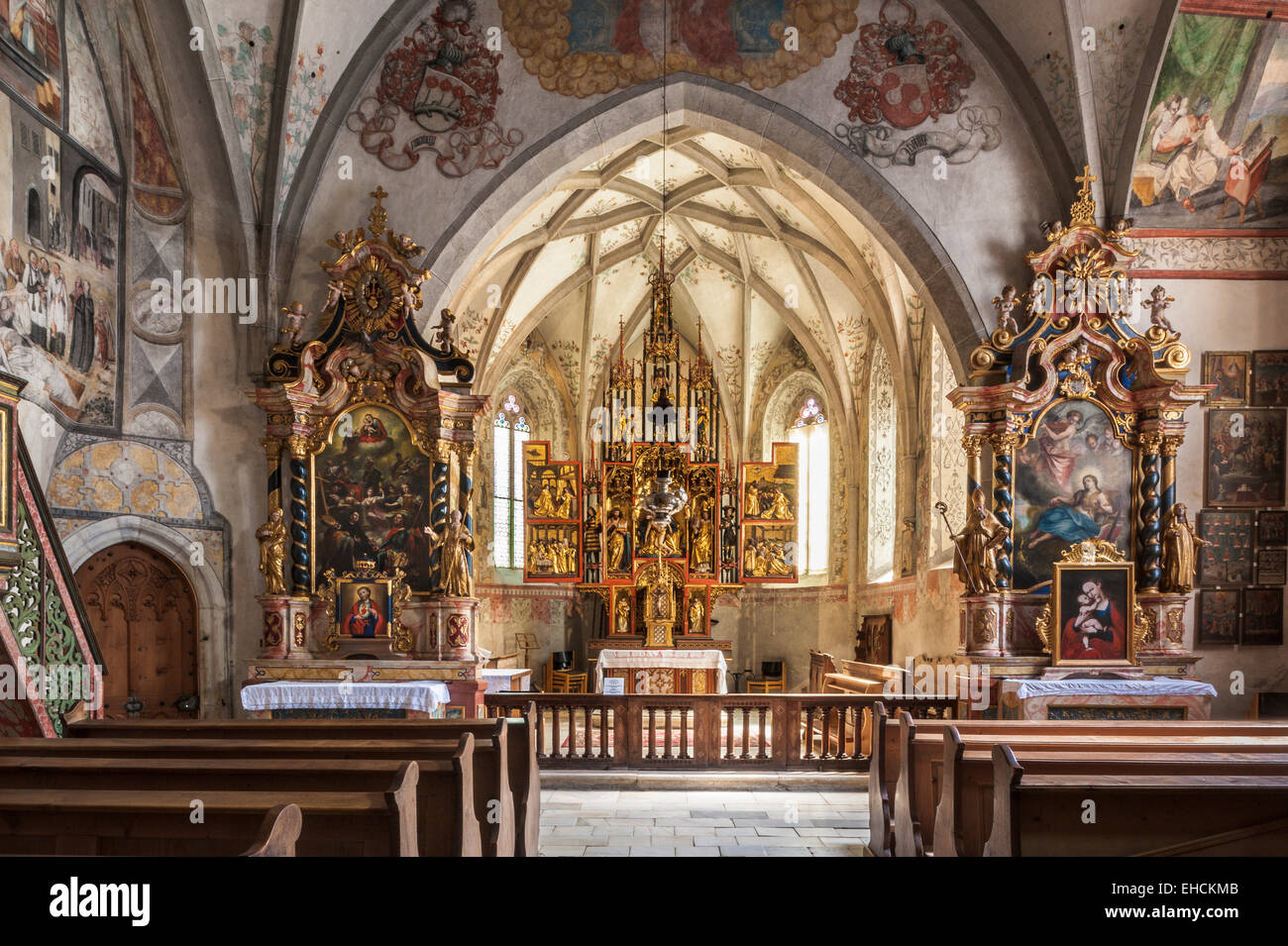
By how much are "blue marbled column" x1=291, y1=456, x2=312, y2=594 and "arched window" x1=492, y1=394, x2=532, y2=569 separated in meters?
9.52

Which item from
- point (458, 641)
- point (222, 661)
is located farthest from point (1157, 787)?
point (222, 661)

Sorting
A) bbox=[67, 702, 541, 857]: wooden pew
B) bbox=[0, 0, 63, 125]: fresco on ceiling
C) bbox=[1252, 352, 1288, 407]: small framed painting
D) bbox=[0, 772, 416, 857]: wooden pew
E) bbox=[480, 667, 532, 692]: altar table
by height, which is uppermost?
bbox=[0, 0, 63, 125]: fresco on ceiling

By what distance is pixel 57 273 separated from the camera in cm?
1013

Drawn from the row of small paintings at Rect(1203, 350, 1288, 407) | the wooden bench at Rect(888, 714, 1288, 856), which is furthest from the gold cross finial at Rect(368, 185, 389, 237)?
the row of small paintings at Rect(1203, 350, 1288, 407)

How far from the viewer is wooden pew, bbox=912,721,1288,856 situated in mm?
5238

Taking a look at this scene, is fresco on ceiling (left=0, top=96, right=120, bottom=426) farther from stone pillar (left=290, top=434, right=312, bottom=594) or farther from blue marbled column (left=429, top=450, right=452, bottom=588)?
blue marbled column (left=429, top=450, right=452, bottom=588)

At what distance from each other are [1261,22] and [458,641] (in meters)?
11.8

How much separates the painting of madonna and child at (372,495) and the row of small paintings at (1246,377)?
9689 mm

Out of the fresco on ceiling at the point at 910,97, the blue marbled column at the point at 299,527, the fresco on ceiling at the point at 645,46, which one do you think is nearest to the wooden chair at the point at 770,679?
the blue marbled column at the point at 299,527

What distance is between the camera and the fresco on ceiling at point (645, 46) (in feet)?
41.5

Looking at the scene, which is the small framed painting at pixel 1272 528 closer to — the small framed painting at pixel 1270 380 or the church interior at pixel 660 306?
the church interior at pixel 660 306

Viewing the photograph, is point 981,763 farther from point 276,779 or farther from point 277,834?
point 277,834

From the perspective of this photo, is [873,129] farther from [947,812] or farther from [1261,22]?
[947,812]

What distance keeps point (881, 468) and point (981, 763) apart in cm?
1394
